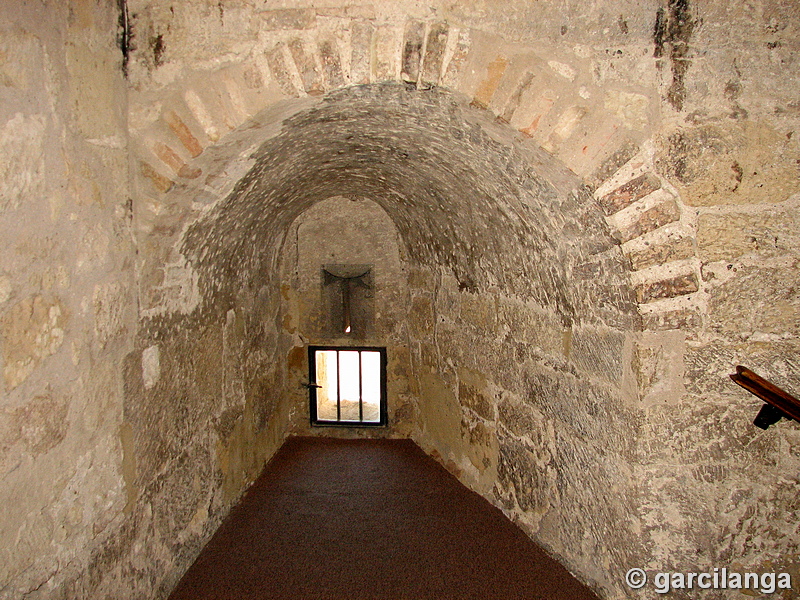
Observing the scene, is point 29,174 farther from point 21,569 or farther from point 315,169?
point 315,169

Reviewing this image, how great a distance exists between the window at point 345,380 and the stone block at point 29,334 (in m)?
2.48

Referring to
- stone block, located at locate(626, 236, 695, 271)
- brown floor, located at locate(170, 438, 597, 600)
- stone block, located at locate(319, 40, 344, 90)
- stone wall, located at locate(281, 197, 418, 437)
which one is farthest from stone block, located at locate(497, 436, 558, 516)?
stone block, located at locate(319, 40, 344, 90)

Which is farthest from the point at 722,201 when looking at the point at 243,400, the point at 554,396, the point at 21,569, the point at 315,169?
the point at 243,400

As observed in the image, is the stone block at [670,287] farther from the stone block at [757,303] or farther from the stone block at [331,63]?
the stone block at [331,63]

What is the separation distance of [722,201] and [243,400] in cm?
236

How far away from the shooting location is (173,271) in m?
2.11

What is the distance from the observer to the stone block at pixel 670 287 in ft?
5.49

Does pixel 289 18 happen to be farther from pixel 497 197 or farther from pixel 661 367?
pixel 661 367

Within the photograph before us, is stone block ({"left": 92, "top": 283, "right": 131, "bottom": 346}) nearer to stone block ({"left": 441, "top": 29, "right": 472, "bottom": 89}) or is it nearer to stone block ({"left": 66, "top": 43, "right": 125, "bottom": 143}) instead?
stone block ({"left": 66, "top": 43, "right": 125, "bottom": 143})

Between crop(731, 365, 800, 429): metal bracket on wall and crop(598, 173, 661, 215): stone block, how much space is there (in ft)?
1.89

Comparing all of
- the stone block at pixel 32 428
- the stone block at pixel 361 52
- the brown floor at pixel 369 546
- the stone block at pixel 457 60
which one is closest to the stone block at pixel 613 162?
the stone block at pixel 457 60

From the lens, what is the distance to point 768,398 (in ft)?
5.31

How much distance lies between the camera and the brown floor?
226 cm

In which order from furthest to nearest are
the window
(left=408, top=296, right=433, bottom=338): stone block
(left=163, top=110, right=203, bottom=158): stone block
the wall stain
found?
the window, (left=408, top=296, right=433, bottom=338): stone block, (left=163, top=110, right=203, bottom=158): stone block, the wall stain
